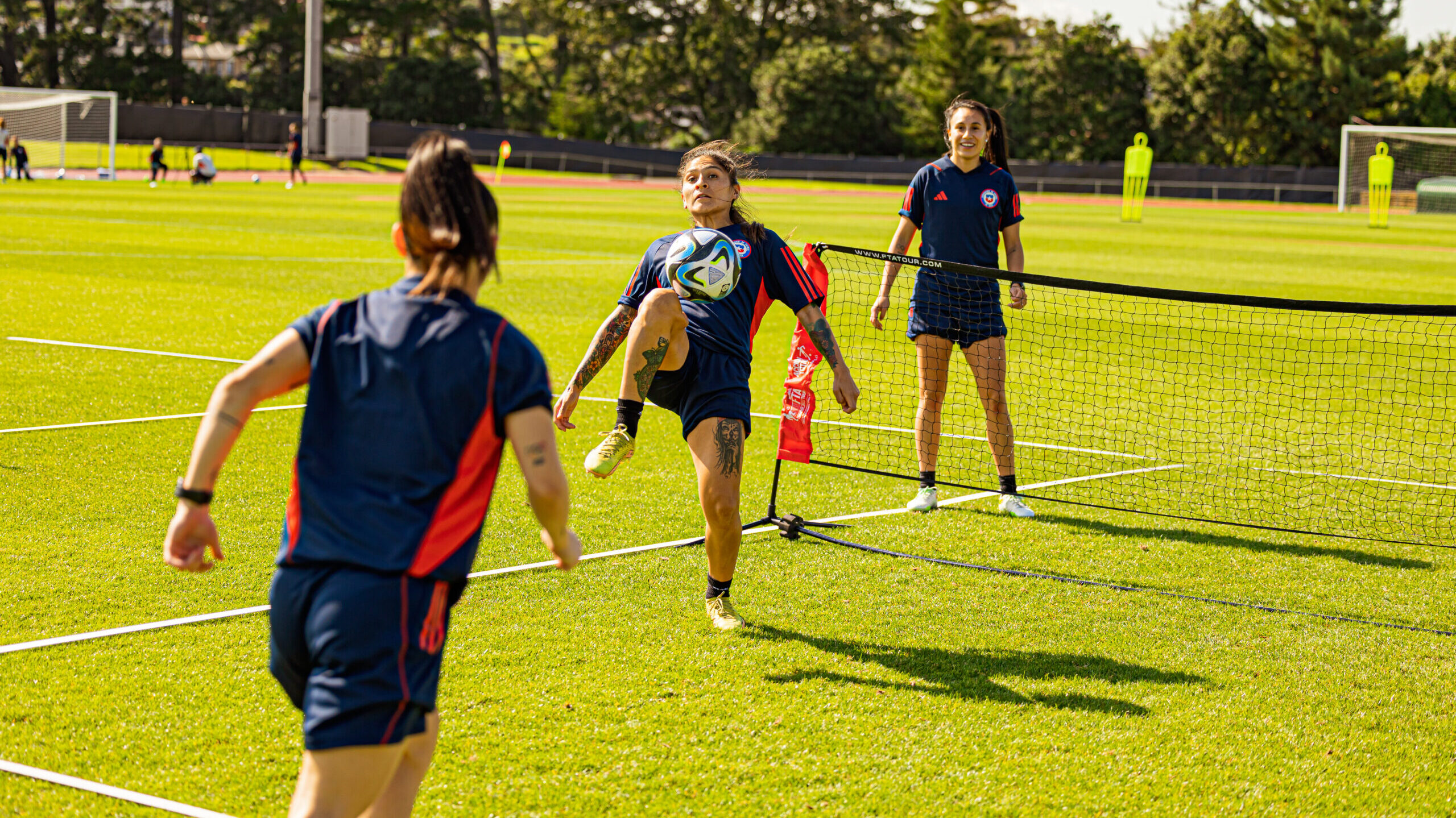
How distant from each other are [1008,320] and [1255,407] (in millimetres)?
5041

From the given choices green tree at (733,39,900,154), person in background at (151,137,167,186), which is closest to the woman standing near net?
person in background at (151,137,167,186)

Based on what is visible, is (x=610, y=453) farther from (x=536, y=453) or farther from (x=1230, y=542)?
(x=1230, y=542)

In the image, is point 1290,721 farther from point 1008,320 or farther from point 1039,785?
point 1008,320

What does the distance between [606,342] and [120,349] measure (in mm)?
8630

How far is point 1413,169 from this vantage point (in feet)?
175

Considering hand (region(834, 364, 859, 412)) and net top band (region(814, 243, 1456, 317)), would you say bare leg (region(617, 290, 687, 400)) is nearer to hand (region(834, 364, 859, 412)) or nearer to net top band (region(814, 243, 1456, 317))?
hand (region(834, 364, 859, 412))

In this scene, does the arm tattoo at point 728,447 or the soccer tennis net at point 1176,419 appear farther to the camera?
the soccer tennis net at point 1176,419

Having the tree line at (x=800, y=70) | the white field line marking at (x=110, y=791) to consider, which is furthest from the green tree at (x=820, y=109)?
the white field line marking at (x=110, y=791)

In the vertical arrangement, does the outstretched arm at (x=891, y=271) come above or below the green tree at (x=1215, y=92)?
below

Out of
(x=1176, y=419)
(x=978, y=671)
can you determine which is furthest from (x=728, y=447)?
(x=1176, y=419)

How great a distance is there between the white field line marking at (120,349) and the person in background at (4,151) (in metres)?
34.2

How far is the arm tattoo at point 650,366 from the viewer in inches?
209

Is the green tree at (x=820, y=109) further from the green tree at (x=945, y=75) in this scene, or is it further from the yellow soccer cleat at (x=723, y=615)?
the yellow soccer cleat at (x=723, y=615)

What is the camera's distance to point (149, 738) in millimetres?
4305
